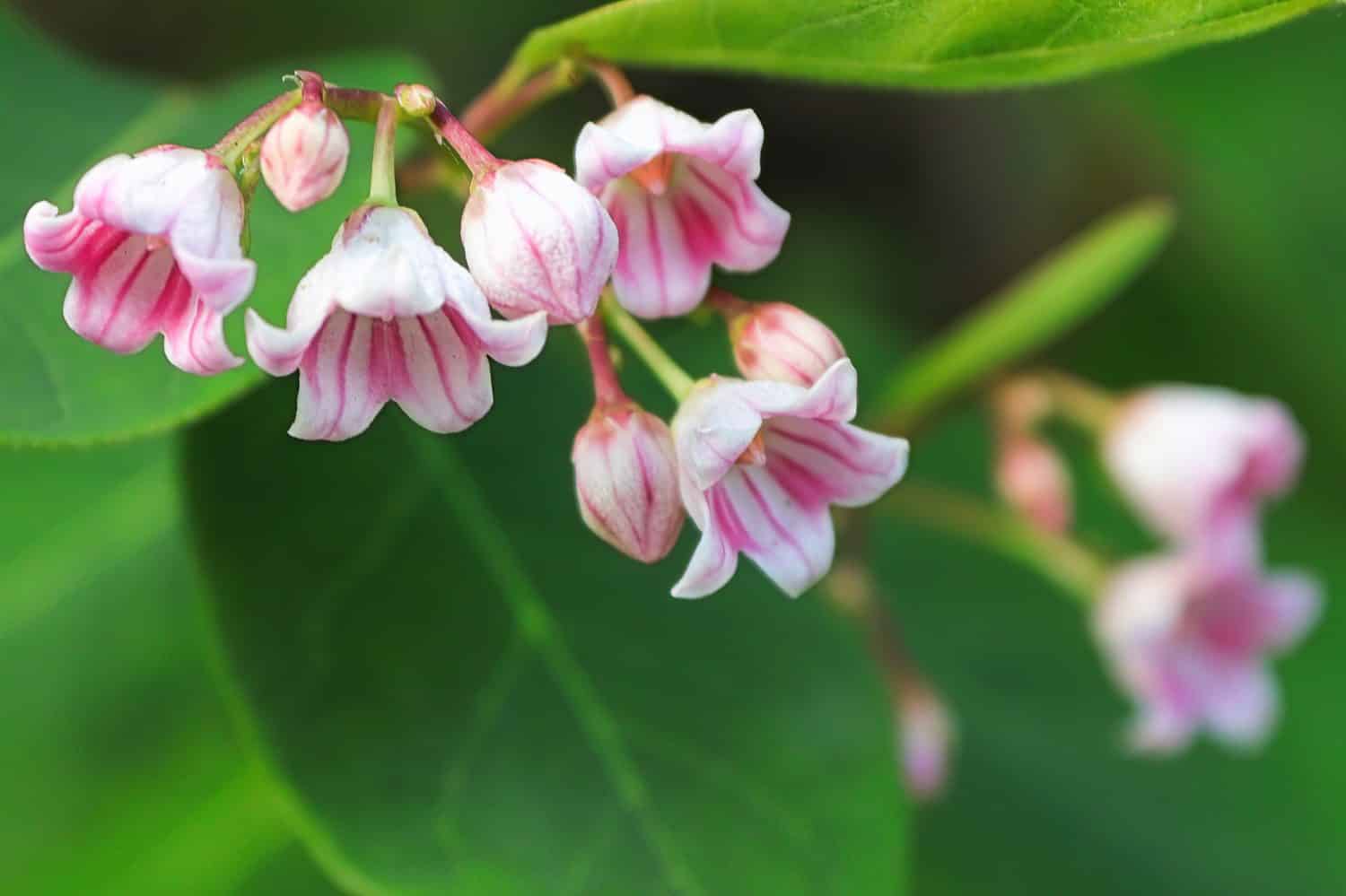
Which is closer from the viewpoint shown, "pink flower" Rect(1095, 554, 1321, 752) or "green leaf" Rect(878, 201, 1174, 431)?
"green leaf" Rect(878, 201, 1174, 431)

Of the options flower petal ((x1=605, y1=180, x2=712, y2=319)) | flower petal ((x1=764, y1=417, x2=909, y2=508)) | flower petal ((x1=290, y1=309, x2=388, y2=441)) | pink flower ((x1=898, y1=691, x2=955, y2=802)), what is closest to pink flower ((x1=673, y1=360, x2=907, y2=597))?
flower petal ((x1=764, y1=417, x2=909, y2=508))

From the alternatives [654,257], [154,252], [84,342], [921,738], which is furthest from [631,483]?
[921,738]

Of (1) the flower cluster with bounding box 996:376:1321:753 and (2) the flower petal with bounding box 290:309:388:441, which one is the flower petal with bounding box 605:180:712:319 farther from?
(1) the flower cluster with bounding box 996:376:1321:753

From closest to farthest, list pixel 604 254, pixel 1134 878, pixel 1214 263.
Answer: pixel 604 254
pixel 1134 878
pixel 1214 263

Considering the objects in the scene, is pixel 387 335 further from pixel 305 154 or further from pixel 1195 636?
pixel 1195 636

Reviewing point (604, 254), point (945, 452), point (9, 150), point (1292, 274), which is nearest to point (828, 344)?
point (604, 254)

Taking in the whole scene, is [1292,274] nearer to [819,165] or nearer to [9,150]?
[819,165]

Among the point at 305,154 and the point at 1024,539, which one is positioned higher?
the point at 305,154
